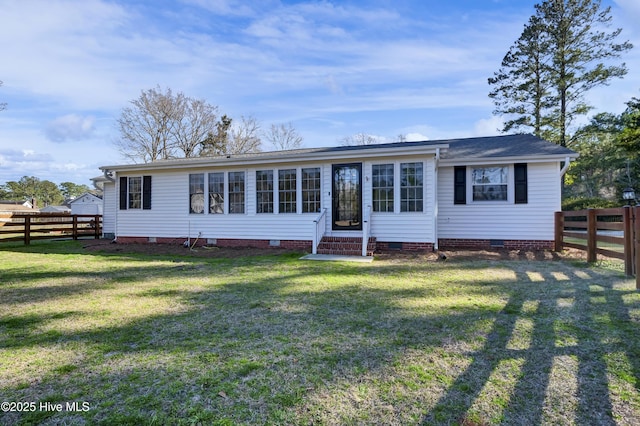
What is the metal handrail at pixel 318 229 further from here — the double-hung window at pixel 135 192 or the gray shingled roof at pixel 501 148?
the double-hung window at pixel 135 192

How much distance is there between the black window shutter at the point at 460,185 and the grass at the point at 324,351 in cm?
489

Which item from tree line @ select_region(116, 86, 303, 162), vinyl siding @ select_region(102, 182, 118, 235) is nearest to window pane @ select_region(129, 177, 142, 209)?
vinyl siding @ select_region(102, 182, 118, 235)

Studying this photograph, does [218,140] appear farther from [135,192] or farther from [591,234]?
[591,234]

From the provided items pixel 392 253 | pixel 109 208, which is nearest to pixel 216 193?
pixel 392 253

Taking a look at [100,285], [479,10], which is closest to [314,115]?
[479,10]

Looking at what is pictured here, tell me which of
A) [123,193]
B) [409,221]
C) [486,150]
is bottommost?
[409,221]

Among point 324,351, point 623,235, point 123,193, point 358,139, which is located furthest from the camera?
point 358,139

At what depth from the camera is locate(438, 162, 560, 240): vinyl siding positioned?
32.1 ft

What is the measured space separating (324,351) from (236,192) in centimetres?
881

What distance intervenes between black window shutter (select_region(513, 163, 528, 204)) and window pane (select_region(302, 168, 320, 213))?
5831 millimetres

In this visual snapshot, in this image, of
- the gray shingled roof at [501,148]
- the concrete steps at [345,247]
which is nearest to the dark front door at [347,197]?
the concrete steps at [345,247]

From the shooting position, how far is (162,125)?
1125 inches

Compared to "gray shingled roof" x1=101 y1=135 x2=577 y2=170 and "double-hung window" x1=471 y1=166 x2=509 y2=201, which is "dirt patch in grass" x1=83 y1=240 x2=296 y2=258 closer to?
"gray shingled roof" x1=101 y1=135 x2=577 y2=170

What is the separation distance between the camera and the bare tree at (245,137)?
32219mm
